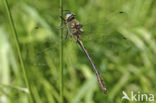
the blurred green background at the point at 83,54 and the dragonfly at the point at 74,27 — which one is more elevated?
the dragonfly at the point at 74,27

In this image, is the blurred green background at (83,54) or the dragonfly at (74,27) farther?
the blurred green background at (83,54)

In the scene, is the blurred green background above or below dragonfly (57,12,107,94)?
below

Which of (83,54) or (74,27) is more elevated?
(74,27)

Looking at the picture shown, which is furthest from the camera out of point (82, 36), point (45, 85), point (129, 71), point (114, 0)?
point (114, 0)

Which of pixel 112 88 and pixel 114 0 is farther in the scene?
pixel 114 0

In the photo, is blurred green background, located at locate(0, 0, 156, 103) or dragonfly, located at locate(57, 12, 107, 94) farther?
blurred green background, located at locate(0, 0, 156, 103)

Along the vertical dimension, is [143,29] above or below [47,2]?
below

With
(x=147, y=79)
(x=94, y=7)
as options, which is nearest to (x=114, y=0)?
(x=94, y=7)

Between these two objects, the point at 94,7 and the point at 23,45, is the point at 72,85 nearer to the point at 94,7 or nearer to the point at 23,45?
the point at 23,45
